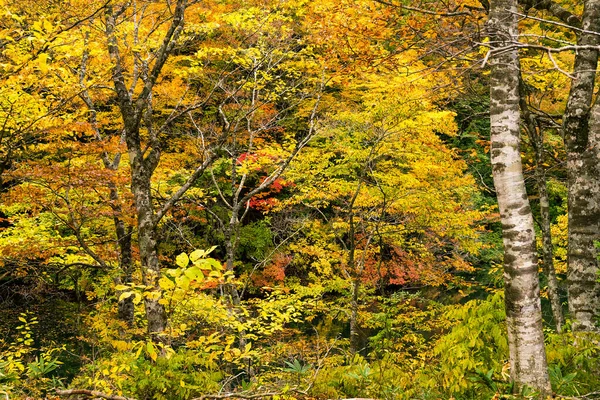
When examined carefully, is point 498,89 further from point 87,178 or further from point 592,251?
point 87,178

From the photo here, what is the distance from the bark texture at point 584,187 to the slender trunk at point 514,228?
5.44 ft

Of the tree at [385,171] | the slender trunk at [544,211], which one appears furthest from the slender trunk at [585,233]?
the tree at [385,171]

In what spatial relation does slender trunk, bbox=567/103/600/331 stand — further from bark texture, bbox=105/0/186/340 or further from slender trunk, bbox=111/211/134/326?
slender trunk, bbox=111/211/134/326

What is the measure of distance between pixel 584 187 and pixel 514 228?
6.79 feet

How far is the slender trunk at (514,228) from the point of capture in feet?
11.7

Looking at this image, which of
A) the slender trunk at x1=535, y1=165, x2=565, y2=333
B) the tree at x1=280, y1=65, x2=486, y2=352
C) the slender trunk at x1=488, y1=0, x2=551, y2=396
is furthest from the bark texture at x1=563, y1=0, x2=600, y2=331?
the tree at x1=280, y1=65, x2=486, y2=352

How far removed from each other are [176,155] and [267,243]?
15.8 feet

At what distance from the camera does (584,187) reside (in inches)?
199

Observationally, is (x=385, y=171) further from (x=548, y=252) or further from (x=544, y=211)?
(x=548, y=252)

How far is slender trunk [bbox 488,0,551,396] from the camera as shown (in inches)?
140

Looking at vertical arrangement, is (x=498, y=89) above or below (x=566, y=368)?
above

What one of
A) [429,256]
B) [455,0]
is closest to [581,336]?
[455,0]

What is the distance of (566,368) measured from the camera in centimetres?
409

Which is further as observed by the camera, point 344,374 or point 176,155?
point 176,155
